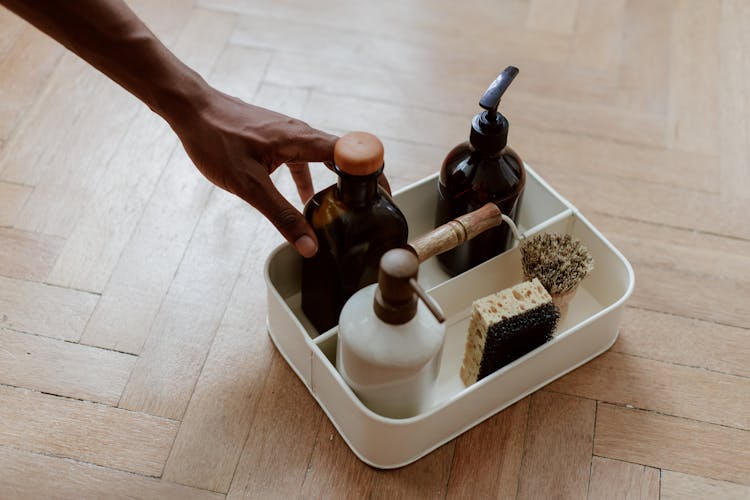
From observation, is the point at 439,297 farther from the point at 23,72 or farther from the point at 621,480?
the point at 23,72

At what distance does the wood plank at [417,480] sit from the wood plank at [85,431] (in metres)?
0.22

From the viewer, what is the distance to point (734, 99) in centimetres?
130

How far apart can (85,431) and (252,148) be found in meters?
0.35

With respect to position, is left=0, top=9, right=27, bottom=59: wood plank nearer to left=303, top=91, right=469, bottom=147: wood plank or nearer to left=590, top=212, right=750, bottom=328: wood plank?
left=303, top=91, right=469, bottom=147: wood plank

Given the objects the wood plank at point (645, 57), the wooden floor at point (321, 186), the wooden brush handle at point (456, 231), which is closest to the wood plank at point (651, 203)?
the wooden floor at point (321, 186)

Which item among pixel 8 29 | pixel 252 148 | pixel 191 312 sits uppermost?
Result: pixel 252 148

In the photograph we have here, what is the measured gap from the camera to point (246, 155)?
867mm

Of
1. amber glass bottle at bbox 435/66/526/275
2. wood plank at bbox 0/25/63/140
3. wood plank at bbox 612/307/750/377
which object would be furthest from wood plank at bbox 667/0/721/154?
wood plank at bbox 0/25/63/140

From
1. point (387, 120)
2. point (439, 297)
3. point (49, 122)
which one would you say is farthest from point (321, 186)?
point (49, 122)

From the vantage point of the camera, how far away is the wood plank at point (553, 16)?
4.54 feet

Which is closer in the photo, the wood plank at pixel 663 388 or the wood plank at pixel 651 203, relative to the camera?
the wood plank at pixel 663 388

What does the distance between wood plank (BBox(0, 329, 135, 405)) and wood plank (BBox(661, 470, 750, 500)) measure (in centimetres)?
58

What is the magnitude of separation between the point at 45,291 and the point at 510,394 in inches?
21.6

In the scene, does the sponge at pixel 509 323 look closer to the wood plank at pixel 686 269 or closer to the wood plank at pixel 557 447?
the wood plank at pixel 557 447
